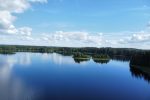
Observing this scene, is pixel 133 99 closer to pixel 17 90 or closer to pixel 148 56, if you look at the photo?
pixel 17 90

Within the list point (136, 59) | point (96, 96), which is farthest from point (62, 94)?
point (136, 59)

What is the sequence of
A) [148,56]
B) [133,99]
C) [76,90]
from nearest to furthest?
1. [133,99]
2. [76,90]
3. [148,56]

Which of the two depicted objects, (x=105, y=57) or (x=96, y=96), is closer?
(x=96, y=96)

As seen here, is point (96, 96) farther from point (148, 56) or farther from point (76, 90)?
point (148, 56)

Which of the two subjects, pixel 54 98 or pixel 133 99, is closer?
pixel 54 98

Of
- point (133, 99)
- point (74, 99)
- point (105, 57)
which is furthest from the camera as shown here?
point (105, 57)

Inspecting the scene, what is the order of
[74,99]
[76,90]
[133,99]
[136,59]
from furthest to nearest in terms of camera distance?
[136,59]
[76,90]
[133,99]
[74,99]

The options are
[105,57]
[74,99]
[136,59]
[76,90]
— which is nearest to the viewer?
[74,99]

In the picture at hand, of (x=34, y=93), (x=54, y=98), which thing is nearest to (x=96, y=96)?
(x=54, y=98)
